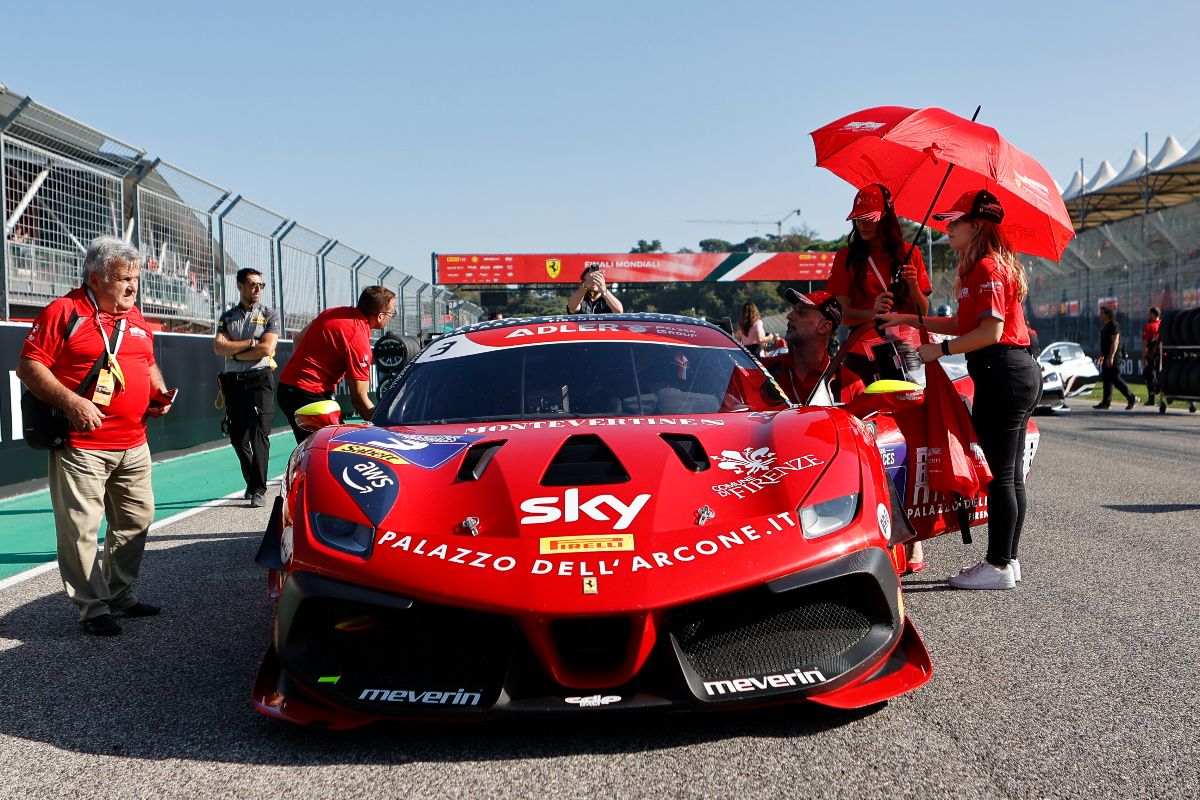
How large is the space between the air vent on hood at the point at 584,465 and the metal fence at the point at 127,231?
6935 millimetres

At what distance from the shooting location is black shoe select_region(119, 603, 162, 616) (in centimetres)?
431

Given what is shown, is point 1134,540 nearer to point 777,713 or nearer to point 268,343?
point 777,713

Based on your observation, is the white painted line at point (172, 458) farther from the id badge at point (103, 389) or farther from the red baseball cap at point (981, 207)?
the red baseball cap at point (981, 207)

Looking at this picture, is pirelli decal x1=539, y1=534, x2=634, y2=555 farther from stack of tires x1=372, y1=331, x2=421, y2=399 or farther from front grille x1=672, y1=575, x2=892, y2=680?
stack of tires x1=372, y1=331, x2=421, y2=399

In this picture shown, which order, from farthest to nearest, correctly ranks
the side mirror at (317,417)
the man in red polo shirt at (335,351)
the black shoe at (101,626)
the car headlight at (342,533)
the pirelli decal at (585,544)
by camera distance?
the man in red polo shirt at (335,351) < the black shoe at (101,626) < the side mirror at (317,417) < the car headlight at (342,533) < the pirelli decal at (585,544)

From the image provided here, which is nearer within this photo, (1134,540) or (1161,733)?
(1161,733)

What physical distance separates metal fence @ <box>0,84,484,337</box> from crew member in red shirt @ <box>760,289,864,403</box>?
6.47m

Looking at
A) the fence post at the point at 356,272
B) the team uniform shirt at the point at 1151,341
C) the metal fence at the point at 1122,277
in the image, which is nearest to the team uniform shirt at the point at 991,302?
the fence post at the point at 356,272

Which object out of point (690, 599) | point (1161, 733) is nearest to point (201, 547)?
point (690, 599)

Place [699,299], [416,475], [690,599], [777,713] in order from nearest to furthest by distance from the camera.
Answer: [690,599] < [777,713] < [416,475] < [699,299]

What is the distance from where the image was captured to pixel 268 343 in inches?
295

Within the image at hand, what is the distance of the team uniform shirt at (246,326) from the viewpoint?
24.4ft

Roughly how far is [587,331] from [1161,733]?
8.49 feet

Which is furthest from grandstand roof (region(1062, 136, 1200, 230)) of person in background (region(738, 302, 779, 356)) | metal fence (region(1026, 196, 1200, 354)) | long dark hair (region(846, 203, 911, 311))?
long dark hair (region(846, 203, 911, 311))
